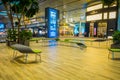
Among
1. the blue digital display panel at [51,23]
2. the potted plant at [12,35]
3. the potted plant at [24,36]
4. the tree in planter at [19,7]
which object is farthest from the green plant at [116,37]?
the blue digital display panel at [51,23]

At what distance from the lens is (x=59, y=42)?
16734 mm

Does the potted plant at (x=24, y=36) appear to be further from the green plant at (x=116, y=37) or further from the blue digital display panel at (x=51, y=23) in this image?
the blue digital display panel at (x=51, y=23)

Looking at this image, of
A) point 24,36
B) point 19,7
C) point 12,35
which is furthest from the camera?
point 19,7

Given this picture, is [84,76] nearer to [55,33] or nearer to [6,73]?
[6,73]

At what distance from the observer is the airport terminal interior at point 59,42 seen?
4711 millimetres

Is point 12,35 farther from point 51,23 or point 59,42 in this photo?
point 51,23

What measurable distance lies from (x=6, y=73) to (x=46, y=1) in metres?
22.2

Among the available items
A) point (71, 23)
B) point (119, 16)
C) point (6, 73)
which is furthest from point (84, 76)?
point (71, 23)

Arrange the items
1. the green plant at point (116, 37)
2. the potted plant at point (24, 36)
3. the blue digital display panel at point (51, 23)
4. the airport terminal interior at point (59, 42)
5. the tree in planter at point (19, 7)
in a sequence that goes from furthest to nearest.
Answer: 1. the blue digital display panel at point (51, 23)
2. the potted plant at point (24, 36)
3. the tree in planter at point (19, 7)
4. the green plant at point (116, 37)
5. the airport terminal interior at point (59, 42)

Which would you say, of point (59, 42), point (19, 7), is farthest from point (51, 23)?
point (19, 7)

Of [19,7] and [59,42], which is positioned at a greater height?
[19,7]

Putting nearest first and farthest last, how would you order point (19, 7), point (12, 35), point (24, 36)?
point (24, 36) → point (12, 35) → point (19, 7)

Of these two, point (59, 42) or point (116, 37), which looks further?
point (59, 42)

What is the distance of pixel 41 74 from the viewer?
174 inches
